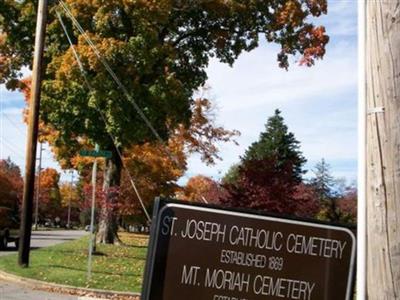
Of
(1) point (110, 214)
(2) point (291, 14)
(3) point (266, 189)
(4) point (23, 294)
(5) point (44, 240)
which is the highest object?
(2) point (291, 14)

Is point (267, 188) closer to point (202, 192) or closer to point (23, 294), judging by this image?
→ point (23, 294)

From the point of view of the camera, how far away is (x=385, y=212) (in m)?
2.72

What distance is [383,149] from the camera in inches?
109

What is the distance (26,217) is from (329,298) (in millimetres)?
15333

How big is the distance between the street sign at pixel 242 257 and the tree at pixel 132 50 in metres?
17.9

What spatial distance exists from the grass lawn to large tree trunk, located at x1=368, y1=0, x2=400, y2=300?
11504 millimetres

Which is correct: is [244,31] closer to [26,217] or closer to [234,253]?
[26,217]

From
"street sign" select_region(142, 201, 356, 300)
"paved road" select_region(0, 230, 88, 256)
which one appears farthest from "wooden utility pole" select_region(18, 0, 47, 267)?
"street sign" select_region(142, 201, 356, 300)

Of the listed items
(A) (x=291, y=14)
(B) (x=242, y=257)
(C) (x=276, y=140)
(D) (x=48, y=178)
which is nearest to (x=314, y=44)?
(A) (x=291, y=14)

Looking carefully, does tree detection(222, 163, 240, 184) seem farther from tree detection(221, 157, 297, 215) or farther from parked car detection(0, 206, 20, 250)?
parked car detection(0, 206, 20, 250)

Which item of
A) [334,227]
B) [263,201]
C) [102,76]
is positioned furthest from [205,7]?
[334,227]

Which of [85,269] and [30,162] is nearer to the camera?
[85,269]

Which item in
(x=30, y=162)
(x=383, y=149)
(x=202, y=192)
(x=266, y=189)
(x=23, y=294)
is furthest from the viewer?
(x=202, y=192)

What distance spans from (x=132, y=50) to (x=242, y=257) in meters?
19.7
